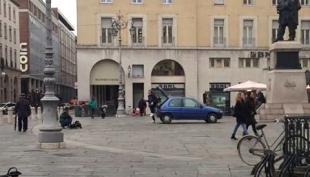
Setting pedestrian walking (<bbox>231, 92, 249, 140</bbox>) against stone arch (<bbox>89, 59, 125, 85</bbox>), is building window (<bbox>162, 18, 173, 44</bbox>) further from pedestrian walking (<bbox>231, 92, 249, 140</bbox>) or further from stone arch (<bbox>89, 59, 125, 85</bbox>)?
pedestrian walking (<bbox>231, 92, 249, 140</bbox>)

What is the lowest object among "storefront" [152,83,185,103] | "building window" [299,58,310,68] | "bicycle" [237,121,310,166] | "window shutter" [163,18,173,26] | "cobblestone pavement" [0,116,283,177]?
"cobblestone pavement" [0,116,283,177]

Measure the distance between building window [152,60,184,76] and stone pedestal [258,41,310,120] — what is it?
24.8m

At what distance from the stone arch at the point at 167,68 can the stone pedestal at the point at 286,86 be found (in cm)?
2465

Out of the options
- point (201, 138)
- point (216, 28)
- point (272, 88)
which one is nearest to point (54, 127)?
point (201, 138)

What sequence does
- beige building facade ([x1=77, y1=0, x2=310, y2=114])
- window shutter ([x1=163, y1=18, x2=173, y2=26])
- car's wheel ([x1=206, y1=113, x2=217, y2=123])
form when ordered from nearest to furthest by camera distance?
car's wheel ([x1=206, y1=113, x2=217, y2=123])
beige building facade ([x1=77, y1=0, x2=310, y2=114])
window shutter ([x1=163, y1=18, x2=173, y2=26])

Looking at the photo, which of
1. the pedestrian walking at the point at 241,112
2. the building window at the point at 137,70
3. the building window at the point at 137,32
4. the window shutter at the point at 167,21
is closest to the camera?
the pedestrian walking at the point at 241,112

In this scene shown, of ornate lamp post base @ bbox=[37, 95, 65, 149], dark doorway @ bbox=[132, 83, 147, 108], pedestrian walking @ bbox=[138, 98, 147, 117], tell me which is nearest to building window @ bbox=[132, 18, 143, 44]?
dark doorway @ bbox=[132, 83, 147, 108]

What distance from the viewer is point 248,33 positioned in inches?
2018

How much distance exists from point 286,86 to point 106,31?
26827 mm

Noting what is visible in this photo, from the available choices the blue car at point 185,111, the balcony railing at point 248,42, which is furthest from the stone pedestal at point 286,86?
the balcony railing at point 248,42

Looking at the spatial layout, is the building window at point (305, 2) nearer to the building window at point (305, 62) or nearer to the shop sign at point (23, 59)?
the building window at point (305, 62)

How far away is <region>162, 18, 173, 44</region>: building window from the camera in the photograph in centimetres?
5009

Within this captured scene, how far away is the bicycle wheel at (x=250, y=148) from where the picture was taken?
1086 cm

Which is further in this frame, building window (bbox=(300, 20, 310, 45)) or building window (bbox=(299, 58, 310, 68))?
building window (bbox=(300, 20, 310, 45))
